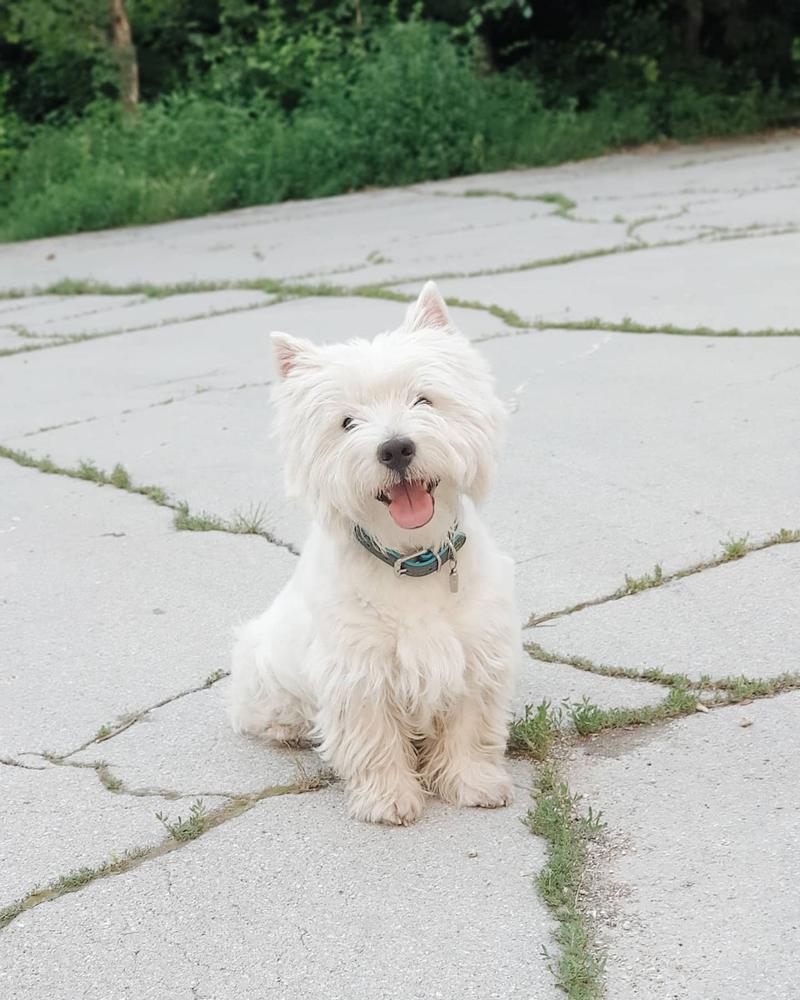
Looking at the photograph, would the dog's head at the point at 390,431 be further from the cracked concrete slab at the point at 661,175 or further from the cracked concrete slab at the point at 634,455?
the cracked concrete slab at the point at 661,175

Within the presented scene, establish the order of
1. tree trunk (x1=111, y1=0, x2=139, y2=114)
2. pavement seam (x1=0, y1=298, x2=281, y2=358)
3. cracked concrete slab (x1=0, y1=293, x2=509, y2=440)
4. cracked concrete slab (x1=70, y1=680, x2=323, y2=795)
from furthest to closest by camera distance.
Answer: tree trunk (x1=111, y1=0, x2=139, y2=114) → pavement seam (x1=0, y1=298, x2=281, y2=358) → cracked concrete slab (x1=0, y1=293, x2=509, y2=440) → cracked concrete slab (x1=70, y1=680, x2=323, y2=795)

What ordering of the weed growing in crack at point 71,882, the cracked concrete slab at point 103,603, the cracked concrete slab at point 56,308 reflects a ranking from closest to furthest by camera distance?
the weed growing in crack at point 71,882 < the cracked concrete slab at point 103,603 < the cracked concrete slab at point 56,308

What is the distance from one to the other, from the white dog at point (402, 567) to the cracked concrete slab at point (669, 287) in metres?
4.28

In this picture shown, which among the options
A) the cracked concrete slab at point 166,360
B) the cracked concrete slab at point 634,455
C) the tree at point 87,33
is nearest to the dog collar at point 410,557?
the cracked concrete slab at point 634,455

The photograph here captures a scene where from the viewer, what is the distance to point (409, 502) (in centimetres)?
313

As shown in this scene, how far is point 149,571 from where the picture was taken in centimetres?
496

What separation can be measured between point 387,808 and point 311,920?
0.44 metres

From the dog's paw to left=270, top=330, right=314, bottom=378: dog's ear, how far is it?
1036 mm

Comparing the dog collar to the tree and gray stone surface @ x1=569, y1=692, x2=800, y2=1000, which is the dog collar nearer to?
gray stone surface @ x1=569, y1=692, x2=800, y2=1000

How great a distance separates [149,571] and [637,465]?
1.96 m

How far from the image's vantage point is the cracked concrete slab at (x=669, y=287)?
7.49m

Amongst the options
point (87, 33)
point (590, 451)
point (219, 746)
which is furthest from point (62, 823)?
point (87, 33)

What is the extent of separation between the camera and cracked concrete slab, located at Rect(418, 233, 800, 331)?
7.49 m

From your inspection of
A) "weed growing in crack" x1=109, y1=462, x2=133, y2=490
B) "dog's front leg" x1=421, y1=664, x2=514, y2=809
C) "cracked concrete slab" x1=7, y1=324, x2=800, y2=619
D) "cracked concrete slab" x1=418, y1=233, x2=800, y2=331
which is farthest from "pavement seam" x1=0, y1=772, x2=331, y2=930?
"cracked concrete slab" x1=418, y1=233, x2=800, y2=331
